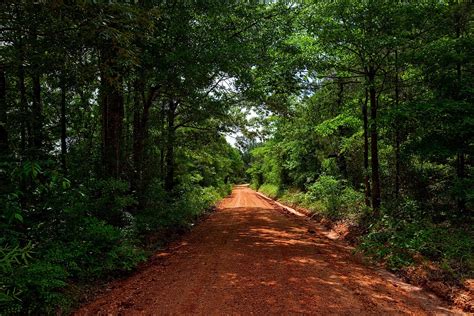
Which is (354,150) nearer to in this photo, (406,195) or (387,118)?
(406,195)

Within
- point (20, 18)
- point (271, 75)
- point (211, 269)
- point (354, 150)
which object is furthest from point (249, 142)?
point (20, 18)

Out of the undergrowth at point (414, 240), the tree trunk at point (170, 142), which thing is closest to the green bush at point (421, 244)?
the undergrowth at point (414, 240)

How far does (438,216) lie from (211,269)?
21.7 feet

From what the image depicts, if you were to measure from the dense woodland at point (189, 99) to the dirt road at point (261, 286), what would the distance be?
709mm

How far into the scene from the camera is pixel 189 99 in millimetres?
11547

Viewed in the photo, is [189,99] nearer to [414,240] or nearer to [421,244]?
[414,240]

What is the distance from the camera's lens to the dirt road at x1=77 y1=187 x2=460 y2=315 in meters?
4.73

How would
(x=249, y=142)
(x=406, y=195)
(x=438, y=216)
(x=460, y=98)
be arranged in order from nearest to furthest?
(x=460, y=98) < (x=438, y=216) < (x=406, y=195) < (x=249, y=142)

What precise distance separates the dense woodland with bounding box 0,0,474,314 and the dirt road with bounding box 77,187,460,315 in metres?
0.71

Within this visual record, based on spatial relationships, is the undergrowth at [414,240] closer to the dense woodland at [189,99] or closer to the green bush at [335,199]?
the dense woodland at [189,99]

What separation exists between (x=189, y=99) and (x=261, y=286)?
24.8 feet

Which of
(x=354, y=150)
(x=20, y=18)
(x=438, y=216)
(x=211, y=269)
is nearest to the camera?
(x=20, y=18)

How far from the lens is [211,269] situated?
22.1 feet

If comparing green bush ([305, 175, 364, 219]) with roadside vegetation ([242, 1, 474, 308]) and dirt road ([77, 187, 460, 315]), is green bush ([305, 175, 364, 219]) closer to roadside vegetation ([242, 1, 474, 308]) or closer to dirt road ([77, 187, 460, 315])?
roadside vegetation ([242, 1, 474, 308])
